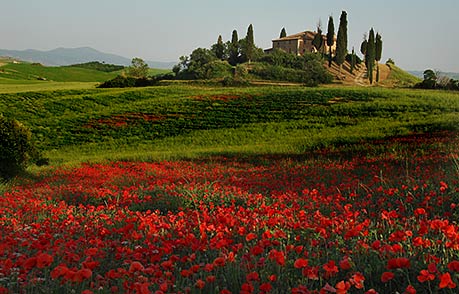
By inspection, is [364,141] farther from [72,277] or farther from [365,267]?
[72,277]

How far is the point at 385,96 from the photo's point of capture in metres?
28.2

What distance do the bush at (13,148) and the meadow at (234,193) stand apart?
858 mm

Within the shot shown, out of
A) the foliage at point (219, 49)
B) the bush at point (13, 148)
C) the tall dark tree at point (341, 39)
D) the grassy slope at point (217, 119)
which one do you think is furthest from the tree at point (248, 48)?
the bush at point (13, 148)

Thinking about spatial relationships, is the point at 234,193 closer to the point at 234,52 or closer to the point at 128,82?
the point at 128,82

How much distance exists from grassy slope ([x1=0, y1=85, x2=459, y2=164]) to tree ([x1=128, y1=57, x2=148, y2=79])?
72.2 feet

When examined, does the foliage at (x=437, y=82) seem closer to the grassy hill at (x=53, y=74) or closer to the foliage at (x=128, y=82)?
the foliage at (x=128, y=82)

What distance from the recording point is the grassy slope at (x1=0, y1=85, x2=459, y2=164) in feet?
63.4

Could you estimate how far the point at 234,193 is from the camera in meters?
7.95

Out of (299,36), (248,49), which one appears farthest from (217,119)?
(299,36)

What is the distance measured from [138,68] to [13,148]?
154 feet

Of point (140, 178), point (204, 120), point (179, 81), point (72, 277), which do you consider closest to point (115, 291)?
point (72, 277)

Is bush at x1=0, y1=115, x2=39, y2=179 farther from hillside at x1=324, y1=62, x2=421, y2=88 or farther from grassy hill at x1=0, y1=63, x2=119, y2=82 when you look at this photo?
grassy hill at x1=0, y1=63, x2=119, y2=82

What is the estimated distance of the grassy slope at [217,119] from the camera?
63.4 ft

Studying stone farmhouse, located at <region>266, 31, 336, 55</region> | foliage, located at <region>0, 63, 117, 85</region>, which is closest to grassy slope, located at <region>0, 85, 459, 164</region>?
stone farmhouse, located at <region>266, 31, 336, 55</region>
